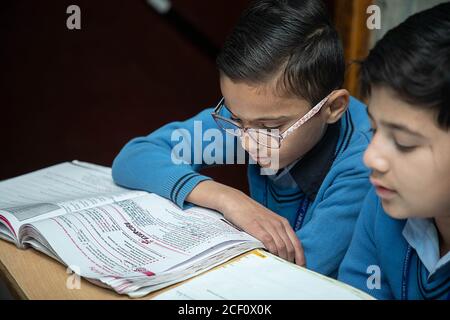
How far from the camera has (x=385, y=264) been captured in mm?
829

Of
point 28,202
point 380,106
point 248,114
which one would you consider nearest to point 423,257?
point 380,106

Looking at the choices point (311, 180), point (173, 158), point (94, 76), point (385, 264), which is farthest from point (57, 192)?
point (94, 76)

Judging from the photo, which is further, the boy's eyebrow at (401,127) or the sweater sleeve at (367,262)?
the sweater sleeve at (367,262)

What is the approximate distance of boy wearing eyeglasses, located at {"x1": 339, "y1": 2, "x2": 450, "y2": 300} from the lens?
0.65 metres

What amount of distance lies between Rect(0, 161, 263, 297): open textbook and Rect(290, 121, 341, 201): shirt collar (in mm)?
206

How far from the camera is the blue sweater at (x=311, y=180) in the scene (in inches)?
36.4

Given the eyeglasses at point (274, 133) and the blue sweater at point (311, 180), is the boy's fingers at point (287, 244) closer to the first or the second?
the blue sweater at point (311, 180)

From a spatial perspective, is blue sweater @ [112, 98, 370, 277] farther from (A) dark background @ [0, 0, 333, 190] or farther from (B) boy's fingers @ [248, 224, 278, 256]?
(A) dark background @ [0, 0, 333, 190]

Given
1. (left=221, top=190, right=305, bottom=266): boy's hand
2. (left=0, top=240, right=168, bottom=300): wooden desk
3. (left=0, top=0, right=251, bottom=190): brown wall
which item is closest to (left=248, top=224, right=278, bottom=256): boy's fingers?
(left=221, top=190, right=305, bottom=266): boy's hand

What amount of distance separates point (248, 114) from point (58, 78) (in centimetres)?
121

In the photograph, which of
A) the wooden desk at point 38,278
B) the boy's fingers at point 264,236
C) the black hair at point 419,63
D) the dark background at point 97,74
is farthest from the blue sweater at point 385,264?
the dark background at point 97,74

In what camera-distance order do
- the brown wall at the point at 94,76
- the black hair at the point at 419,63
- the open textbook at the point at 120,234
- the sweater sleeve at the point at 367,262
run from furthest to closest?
Result: 1. the brown wall at the point at 94,76
2. the sweater sleeve at the point at 367,262
3. the open textbook at the point at 120,234
4. the black hair at the point at 419,63

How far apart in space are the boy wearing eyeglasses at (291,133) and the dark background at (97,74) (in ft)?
3.30

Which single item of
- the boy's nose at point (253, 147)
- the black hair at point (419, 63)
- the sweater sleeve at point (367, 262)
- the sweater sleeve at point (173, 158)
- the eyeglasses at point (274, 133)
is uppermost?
the black hair at point (419, 63)
